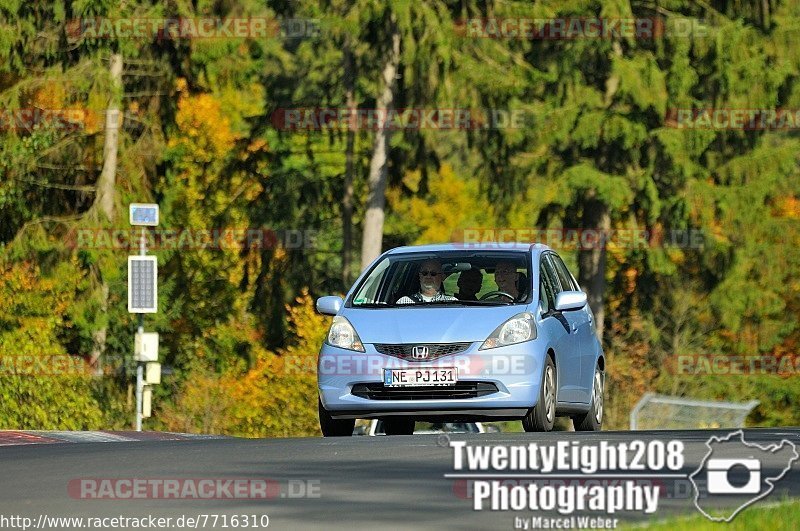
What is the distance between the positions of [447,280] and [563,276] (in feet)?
5.63

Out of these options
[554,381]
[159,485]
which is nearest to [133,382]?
[554,381]

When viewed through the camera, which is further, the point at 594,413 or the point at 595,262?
the point at 595,262

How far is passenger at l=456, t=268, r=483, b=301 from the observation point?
17.1 meters

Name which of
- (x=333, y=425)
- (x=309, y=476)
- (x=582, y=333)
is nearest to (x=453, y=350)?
(x=333, y=425)

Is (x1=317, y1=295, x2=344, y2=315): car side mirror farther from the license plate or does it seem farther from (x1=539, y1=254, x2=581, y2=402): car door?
(x1=539, y1=254, x2=581, y2=402): car door

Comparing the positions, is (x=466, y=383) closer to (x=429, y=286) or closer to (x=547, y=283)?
(x=429, y=286)

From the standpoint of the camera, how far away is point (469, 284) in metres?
17.2

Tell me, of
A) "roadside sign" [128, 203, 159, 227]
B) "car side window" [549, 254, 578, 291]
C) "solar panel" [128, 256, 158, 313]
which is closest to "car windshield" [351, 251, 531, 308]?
"car side window" [549, 254, 578, 291]

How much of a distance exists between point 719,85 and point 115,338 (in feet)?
54.1

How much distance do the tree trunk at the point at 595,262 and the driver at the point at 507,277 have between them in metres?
30.1

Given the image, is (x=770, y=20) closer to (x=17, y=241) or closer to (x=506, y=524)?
(x=17, y=241)

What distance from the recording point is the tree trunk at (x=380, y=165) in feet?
147

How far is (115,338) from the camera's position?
50.6 m

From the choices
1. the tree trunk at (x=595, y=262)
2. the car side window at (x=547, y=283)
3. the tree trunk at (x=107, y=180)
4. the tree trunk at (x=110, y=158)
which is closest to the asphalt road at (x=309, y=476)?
the car side window at (x=547, y=283)
